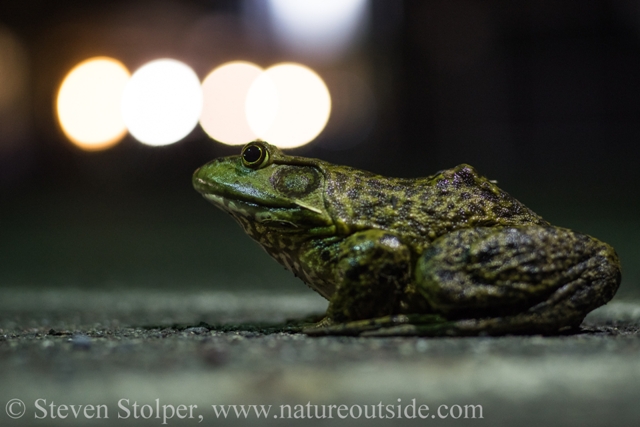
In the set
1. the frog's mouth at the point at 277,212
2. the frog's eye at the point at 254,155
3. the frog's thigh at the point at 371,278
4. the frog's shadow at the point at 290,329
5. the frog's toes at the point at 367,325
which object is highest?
the frog's eye at the point at 254,155

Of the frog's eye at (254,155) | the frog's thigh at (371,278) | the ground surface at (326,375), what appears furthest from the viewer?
the frog's eye at (254,155)

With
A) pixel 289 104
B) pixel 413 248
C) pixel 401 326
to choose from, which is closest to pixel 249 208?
pixel 413 248

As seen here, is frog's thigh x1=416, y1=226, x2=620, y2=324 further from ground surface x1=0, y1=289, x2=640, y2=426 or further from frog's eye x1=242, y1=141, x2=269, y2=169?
frog's eye x1=242, y1=141, x2=269, y2=169

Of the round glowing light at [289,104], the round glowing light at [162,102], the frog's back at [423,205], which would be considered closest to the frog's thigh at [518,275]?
the frog's back at [423,205]

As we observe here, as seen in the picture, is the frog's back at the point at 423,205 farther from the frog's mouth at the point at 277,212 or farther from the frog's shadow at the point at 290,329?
the frog's shadow at the point at 290,329

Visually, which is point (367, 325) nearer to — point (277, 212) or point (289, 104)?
point (277, 212)

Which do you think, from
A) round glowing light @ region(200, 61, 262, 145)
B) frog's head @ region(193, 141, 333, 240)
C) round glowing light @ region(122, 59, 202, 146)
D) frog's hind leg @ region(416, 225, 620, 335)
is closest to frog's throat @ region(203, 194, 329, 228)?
frog's head @ region(193, 141, 333, 240)
